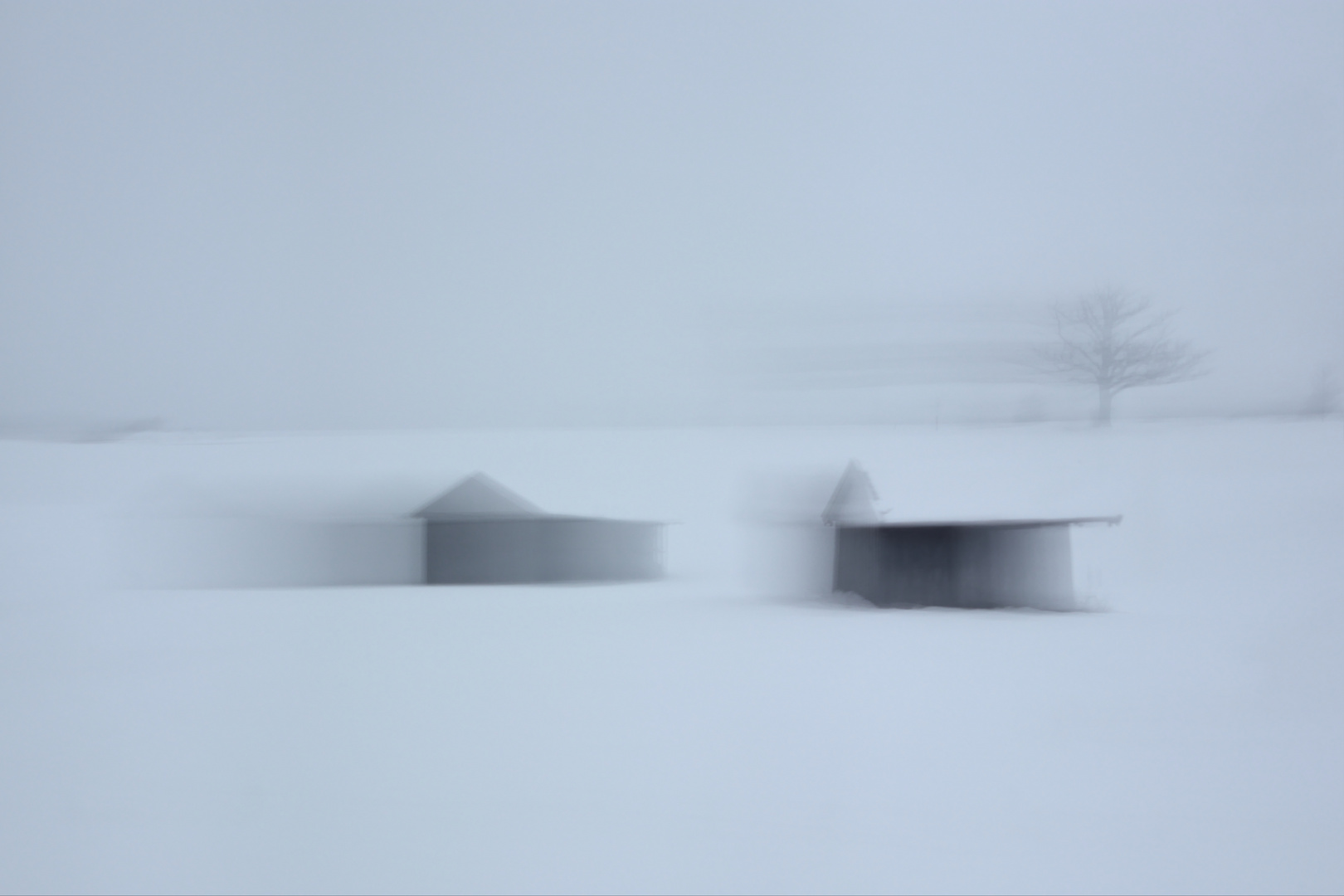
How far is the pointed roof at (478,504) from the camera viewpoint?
13.4ft

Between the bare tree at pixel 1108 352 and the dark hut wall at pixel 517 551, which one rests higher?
the bare tree at pixel 1108 352

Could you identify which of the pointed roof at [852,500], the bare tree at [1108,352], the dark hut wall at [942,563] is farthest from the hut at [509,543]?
the bare tree at [1108,352]

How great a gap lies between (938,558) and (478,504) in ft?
7.34

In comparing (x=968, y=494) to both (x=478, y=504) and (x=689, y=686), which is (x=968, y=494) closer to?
(x=689, y=686)

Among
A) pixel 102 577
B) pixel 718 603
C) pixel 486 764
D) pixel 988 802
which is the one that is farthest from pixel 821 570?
pixel 102 577

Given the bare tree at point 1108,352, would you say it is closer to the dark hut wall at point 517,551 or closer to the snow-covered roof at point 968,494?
the snow-covered roof at point 968,494

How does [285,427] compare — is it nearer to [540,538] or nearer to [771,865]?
[540,538]

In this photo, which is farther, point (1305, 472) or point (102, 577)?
point (102, 577)

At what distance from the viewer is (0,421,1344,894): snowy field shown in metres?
2.24

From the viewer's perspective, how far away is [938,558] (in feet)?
12.9

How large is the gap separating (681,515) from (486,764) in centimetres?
128

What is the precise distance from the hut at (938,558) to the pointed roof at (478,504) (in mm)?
1557

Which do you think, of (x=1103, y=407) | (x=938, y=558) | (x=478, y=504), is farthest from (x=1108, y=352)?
(x=478, y=504)

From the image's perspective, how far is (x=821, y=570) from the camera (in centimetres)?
377
